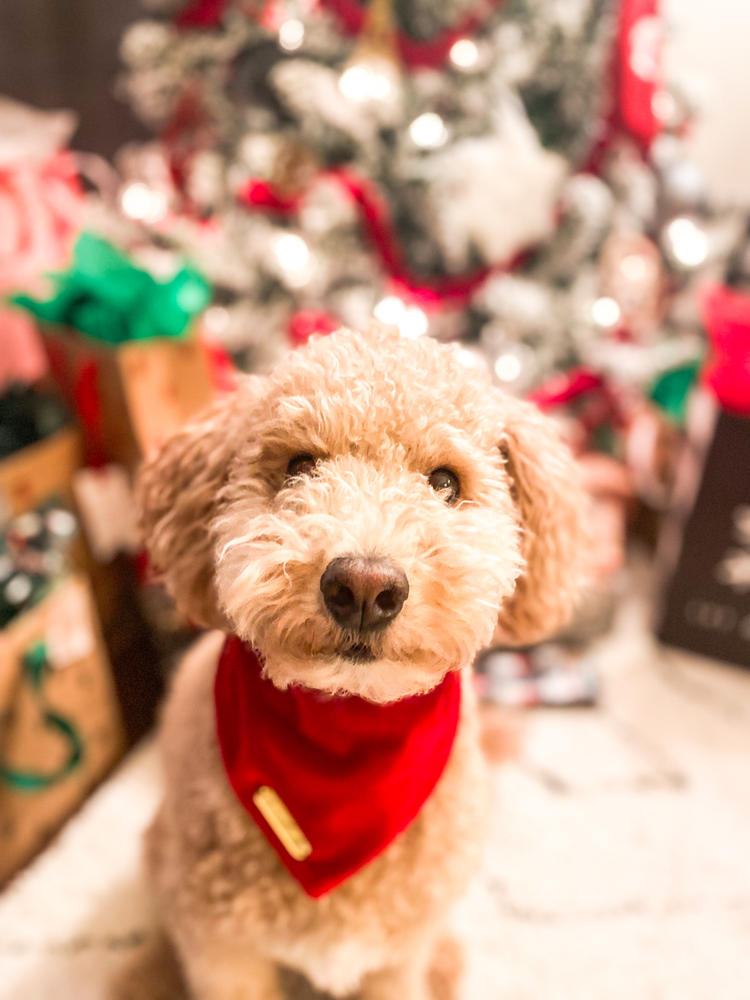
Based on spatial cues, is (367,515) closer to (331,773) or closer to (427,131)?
(331,773)

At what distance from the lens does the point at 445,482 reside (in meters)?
0.70

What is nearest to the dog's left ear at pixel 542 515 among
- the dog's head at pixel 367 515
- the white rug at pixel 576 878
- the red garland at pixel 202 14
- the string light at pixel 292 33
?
the dog's head at pixel 367 515

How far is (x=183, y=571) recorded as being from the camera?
0.79 metres

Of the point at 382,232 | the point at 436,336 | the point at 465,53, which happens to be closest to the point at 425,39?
the point at 465,53

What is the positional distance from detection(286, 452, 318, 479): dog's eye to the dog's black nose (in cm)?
14

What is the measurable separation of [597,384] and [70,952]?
1.50 meters

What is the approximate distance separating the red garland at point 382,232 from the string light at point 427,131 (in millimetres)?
141

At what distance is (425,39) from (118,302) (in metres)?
0.95

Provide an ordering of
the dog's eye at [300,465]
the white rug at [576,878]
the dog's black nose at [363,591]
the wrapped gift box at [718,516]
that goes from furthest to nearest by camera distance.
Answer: the wrapped gift box at [718,516] < the white rug at [576,878] < the dog's eye at [300,465] < the dog's black nose at [363,591]

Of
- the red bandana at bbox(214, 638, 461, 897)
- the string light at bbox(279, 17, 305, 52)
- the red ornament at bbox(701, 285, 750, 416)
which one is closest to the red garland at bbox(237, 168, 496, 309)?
the string light at bbox(279, 17, 305, 52)

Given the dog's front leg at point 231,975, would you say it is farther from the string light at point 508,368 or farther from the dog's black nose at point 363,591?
the string light at point 508,368

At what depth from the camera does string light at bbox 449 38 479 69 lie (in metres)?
1.58

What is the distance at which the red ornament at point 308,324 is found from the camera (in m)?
1.56

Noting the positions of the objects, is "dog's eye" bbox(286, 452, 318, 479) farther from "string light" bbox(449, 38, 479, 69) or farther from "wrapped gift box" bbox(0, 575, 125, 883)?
"string light" bbox(449, 38, 479, 69)
